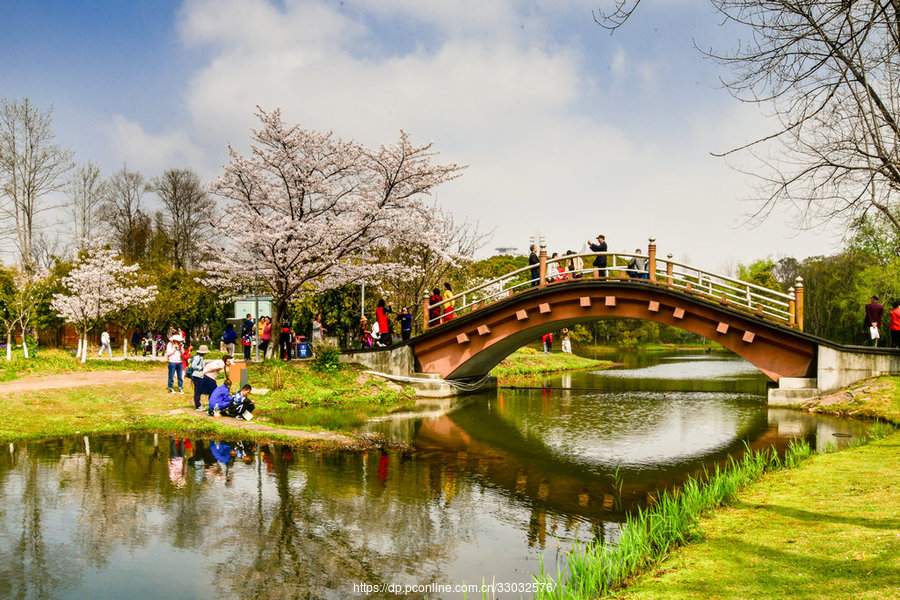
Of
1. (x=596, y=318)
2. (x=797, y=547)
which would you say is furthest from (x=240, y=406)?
(x=596, y=318)

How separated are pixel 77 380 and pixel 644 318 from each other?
19119 mm

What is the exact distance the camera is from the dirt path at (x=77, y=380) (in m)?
17.9

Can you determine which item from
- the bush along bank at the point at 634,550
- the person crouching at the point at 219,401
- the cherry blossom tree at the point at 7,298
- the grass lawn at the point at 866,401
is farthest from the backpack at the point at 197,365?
the grass lawn at the point at 866,401

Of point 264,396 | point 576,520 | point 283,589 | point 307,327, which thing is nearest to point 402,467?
point 576,520

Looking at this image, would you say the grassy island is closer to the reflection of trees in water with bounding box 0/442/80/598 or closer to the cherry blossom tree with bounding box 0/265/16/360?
the cherry blossom tree with bounding box 0/265/16/360

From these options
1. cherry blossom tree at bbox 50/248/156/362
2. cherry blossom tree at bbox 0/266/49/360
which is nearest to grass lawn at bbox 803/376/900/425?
cherry blossom tree at bbox 50/248/156/362

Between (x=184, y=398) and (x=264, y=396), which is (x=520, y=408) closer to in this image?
(x=264, y=396)

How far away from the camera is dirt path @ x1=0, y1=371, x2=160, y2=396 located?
58.9 ft

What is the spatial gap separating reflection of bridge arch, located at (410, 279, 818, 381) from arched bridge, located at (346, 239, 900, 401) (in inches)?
1.3

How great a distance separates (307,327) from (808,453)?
86.0 ft

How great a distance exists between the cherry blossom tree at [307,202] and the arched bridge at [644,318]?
4061 mm

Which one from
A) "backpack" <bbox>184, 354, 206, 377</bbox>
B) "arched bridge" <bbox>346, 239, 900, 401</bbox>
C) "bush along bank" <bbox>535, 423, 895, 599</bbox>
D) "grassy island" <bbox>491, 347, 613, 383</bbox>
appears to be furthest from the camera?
"grassy island" <bbox>491, 347, 613, 383</bbox>

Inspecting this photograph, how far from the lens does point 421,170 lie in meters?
23.3

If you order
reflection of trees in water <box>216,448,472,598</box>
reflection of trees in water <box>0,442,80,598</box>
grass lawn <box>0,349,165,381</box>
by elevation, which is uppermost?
grass lawn <box>0,349,165,381</box>
